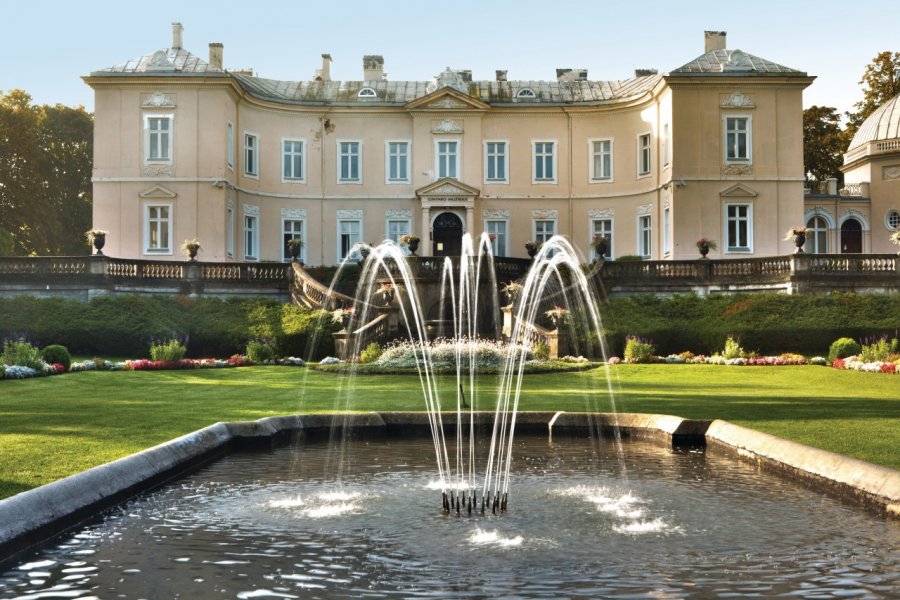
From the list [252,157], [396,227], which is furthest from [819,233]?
[252,157]

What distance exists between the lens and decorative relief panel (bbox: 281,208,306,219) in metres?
46.0

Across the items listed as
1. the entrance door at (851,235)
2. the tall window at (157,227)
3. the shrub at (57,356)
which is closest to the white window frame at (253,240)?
the tall window at (157,227)

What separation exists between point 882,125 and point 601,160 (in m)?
18.5

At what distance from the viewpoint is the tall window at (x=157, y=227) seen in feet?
138

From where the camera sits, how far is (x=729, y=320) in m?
30.8

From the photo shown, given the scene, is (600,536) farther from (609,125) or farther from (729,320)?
(609,125)

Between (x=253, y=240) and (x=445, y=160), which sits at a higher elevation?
(x=445, y=160)

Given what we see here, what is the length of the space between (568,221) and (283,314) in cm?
1824

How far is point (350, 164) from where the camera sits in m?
46.5

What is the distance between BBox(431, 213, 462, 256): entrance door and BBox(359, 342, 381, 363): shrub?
18.9 meters

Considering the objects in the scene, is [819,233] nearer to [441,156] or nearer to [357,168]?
[441,156]

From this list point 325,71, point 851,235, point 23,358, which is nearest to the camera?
point 23,358

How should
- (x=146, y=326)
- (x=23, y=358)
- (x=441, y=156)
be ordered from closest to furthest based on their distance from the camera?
(x=23, y=358) → (x=146, y=326) → (x=441, y=156)

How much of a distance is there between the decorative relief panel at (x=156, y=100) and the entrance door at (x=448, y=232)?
40.8 ft
